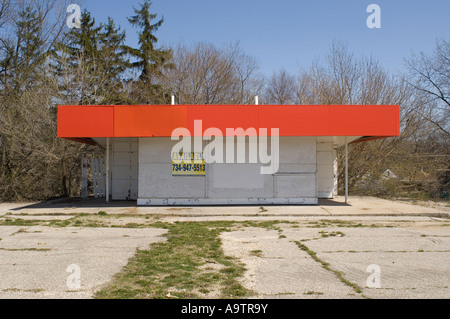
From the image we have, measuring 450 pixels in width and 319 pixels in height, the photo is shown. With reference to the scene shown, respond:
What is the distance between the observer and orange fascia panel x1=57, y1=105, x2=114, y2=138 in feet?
51.1

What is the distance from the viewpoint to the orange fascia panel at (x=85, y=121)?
15570 mm

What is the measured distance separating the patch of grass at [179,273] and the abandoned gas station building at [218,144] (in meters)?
6.70

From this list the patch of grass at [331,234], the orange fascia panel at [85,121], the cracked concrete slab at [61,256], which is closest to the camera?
the cracked concrete slab at [61,256]

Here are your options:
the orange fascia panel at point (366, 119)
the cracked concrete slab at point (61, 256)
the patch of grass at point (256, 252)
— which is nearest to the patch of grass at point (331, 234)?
the patch of grass at point (256, 252)

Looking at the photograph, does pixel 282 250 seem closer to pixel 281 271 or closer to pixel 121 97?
pixel 281 271


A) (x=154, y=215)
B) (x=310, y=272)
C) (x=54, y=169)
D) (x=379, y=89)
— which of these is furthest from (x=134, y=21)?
(x=310, y=272)

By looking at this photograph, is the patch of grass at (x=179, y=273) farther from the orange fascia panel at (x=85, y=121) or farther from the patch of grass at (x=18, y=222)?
the orange fascia panel at (x=85, y=121)

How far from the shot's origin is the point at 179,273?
6.89 meters

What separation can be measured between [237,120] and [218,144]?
67.3 inches

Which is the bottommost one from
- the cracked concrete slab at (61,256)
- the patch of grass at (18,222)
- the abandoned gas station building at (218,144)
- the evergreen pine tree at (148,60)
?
the cracked concrete slab at (61,256)

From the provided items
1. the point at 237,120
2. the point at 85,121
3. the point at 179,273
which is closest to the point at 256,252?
the point at 179,273

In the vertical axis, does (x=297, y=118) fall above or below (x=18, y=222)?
above

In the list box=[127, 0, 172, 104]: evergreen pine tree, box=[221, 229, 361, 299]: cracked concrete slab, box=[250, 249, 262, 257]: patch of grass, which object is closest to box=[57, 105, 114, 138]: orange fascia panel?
box=[221, 229, 361, 299]: cracked concrete slab
